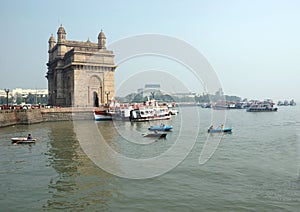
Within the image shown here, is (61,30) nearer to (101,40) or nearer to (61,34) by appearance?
(61,34)

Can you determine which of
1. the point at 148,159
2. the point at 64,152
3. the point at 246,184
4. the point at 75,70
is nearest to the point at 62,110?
the point at 75,70

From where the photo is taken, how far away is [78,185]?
11844 millimetres

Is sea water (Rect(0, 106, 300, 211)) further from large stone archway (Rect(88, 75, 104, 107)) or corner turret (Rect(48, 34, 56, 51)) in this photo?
corner turret (Rect(48, 34, 56, 51))

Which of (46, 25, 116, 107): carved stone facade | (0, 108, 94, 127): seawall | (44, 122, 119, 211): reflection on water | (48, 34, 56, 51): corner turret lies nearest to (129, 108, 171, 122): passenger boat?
(0, 108, 94, 127): seawall

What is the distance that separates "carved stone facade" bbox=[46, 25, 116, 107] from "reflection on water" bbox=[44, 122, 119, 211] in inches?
1317

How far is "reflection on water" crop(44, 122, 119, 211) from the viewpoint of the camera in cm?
1003

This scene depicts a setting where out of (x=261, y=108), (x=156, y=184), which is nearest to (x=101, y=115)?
(x=156, y=184)

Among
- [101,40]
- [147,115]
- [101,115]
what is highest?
[101,40]

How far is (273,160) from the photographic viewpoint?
1655 centimetres

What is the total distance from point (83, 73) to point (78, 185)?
40.3 metres

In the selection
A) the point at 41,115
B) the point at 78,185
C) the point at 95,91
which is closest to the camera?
the point at 78,185

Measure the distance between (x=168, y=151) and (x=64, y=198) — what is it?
10.2 metres

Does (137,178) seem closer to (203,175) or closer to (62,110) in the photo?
(203,175)

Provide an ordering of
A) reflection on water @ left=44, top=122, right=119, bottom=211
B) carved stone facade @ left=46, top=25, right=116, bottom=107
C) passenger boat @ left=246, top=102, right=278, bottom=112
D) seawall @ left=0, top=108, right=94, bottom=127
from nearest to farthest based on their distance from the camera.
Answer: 1. reflection on water @ left=44, top=122, right=119, bottom=211
2. seawall @ left=0, top=108, right=94, bottom=127
3. carved stone facade @ left=46, top=25, right=116, bottom=107
4. passenger boat @ left=246, top=102, right=278, bottom=112
